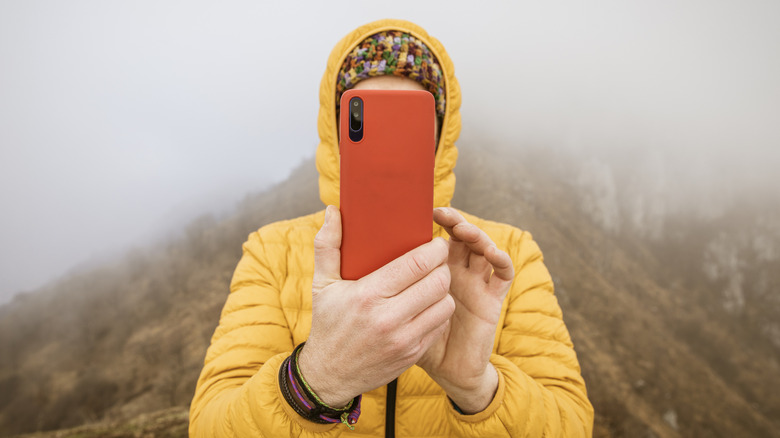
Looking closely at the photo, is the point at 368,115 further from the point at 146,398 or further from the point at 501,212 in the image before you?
the point at 146,398

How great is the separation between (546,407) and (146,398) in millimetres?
30081

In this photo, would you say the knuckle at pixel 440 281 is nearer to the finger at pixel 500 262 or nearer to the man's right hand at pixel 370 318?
the man's right hand at pixel 370 318

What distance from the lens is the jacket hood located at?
2594mm

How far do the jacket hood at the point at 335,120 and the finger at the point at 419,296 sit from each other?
1.48 metres

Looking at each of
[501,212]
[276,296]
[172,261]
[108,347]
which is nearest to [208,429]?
[276,296]

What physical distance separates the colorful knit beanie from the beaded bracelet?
208cm

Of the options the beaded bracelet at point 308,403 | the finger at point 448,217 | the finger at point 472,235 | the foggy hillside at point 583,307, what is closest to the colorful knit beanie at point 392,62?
the finger at point 448,217

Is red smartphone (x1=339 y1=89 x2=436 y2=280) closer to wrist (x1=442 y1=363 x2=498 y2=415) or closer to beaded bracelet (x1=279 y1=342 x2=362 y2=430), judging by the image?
beaded bracelet (x1=279 y1=342 x2=362 y2=430)

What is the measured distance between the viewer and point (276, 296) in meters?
2.50

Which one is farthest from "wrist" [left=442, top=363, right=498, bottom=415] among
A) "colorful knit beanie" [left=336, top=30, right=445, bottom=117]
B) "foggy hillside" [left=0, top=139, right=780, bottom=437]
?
"foggy hillside" [left=0, top=139, right=780, bottom=437]

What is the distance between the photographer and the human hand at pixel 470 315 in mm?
1384

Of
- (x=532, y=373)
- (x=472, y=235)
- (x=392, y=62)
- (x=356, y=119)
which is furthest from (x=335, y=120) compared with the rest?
(x=532, y=373)

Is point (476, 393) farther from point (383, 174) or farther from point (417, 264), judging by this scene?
point (383, 174)

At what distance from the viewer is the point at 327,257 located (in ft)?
4.10
